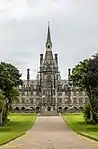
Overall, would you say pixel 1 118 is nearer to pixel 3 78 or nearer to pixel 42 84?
pixel 3 78

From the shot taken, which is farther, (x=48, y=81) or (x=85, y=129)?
(x=48, y=81)

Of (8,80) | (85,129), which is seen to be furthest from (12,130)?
(8,80)

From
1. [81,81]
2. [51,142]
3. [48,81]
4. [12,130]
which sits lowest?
[51,142]

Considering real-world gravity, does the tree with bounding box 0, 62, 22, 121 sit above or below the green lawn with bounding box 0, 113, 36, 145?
above

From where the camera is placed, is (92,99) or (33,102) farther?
(33,102)

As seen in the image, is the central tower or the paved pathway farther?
the central tower

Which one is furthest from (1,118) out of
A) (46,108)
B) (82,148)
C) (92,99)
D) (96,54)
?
(46,108)

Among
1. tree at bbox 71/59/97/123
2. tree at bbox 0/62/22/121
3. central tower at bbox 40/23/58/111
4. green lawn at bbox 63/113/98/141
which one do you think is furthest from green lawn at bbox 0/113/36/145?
central tower at bbox 40/23/58/111

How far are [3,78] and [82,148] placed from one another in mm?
43460

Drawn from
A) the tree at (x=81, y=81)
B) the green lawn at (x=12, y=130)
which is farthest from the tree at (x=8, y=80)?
the tree at (x=81, y=81)

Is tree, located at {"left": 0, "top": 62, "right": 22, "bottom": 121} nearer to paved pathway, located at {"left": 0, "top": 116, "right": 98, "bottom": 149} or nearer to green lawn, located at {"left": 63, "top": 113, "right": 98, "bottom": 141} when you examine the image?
green lawn, located at {"left": 63, "top": 113, "right": 98, "bottom": 141}

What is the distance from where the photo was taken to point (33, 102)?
199 m

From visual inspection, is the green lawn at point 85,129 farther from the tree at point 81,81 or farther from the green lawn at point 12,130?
the green lawn at point 12,130

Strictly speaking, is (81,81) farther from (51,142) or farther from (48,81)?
(48,81)
